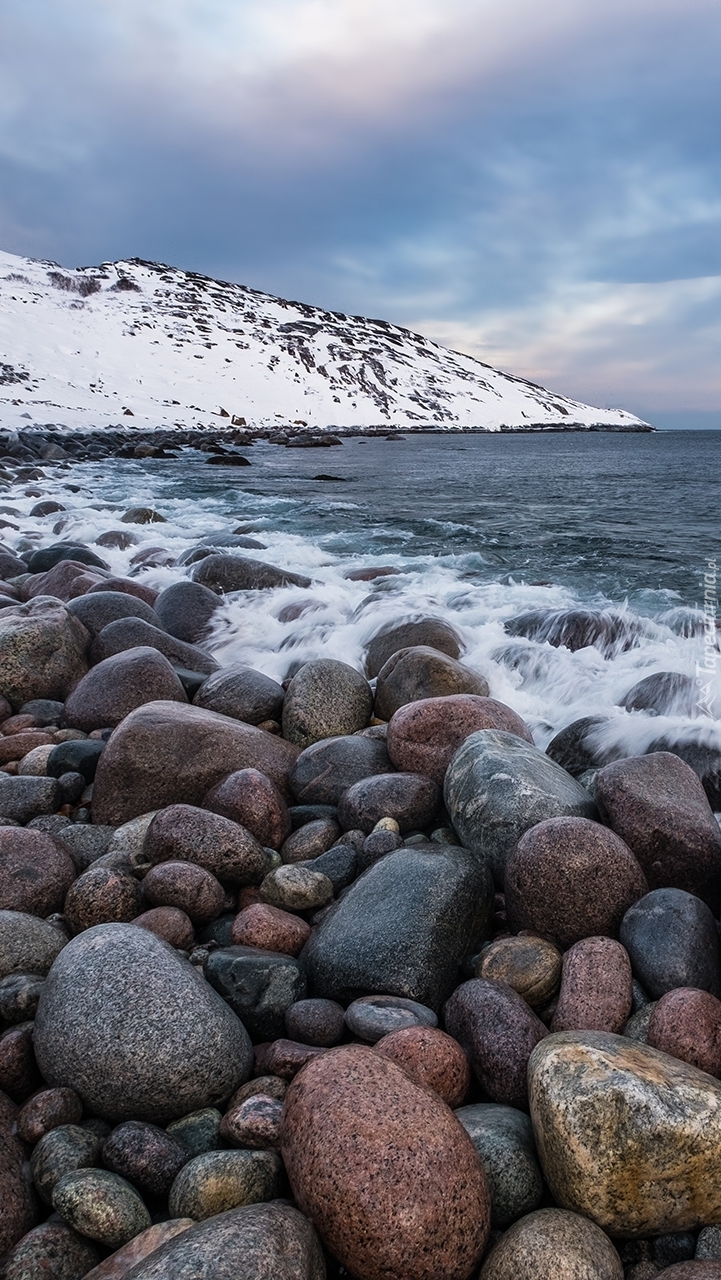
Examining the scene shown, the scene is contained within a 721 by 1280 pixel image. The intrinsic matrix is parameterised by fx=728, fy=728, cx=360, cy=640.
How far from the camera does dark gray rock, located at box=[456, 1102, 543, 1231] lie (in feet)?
6.97

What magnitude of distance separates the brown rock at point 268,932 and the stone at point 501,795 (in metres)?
1.03

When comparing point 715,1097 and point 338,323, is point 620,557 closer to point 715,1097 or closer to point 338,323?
point 715,1097

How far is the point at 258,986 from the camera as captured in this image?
2.95 metres

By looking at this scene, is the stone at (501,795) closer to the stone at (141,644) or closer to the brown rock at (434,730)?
the brown rock at (434,730)

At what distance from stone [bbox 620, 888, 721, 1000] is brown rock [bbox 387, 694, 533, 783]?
5.12 feet

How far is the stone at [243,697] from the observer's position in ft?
18.4

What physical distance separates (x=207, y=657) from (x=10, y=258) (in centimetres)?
12754

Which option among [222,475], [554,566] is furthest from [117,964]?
[222,475]

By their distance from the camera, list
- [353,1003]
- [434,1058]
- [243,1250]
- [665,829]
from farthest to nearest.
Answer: [665,829], [353,1003], [434,1058], [243,1250]

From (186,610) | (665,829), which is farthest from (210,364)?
(665,829)

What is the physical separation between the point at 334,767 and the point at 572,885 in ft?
6.07

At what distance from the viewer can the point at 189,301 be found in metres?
109

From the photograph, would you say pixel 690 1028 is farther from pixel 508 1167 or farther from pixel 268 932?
pixel 268 932

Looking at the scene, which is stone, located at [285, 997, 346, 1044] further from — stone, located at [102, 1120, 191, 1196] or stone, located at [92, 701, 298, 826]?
stone, located at [92, 701, 298, 826]
